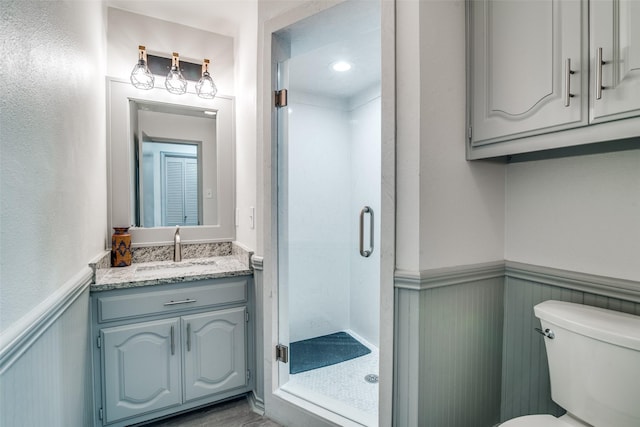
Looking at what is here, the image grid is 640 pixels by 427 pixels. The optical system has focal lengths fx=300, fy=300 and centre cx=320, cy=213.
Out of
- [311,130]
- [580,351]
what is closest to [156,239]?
[311,130]

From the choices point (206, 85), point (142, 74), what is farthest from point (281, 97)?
point (142, 74)

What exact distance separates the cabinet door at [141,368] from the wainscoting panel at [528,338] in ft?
5.72

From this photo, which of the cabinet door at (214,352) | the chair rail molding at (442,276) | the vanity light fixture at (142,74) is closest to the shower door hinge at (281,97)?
the vanity light fixture at (142,74)

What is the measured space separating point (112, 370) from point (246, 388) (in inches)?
29.7

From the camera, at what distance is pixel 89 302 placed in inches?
59.6

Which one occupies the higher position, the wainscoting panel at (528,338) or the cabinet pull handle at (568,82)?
the cabinet pull handle at (568,82)

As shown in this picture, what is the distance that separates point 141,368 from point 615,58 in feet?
7.90

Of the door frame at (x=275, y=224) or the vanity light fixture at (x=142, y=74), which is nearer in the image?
the door frame at (x=275, y=224)

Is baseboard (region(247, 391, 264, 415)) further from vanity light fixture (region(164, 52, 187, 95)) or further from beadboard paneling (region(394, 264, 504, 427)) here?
vanity light fixture (region(164, 52, 187, 95))

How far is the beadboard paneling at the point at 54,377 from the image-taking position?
0.75 metres

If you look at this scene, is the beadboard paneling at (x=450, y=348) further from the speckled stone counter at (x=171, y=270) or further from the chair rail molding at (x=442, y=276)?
the speckled stone counter at (x=171, y=270)

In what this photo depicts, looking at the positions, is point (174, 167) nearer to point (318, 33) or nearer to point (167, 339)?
point (167, 339)

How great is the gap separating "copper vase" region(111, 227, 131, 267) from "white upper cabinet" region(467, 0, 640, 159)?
6.87 feet

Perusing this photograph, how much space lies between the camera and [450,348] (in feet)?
4.33
